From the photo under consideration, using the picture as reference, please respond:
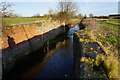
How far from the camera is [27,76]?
19.7 feet

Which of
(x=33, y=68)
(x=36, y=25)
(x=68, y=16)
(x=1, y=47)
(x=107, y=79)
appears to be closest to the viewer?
(x=107, y=79)

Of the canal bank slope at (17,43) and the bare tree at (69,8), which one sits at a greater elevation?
the bare tree at (69,8)

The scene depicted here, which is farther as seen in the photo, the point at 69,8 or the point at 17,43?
the point at 69,8

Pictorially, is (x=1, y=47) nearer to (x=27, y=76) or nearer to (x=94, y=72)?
(x=27, y=76)

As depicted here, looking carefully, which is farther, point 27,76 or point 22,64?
point 22,64

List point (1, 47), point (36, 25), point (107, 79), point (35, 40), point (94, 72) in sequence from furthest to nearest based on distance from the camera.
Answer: point (36, 25)
point (35, 40)
point (1, 47)
point (94, 72)
point (107, 79)

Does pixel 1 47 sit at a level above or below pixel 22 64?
above

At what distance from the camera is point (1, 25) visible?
19.7 feet

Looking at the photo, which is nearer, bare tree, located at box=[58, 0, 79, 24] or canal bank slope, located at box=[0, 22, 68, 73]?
canal bank slope, located at box=[0, 22, 68, 73]

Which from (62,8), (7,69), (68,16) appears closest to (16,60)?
(7,69)

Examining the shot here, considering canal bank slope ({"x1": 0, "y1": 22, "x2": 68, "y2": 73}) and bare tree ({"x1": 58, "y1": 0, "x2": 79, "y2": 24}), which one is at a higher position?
bare tree ({"x1": 58, "y1": 0, "x2": 79, "y2": 24})

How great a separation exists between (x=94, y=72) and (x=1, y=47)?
6.49 metres

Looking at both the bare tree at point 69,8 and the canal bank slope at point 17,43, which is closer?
the canal bank slope at point 17,43

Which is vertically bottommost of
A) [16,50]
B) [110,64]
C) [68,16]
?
[16,50]
